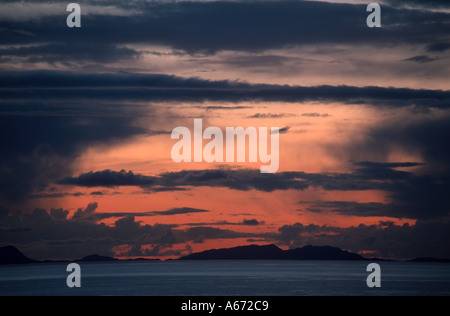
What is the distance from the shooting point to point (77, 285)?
486 ft
